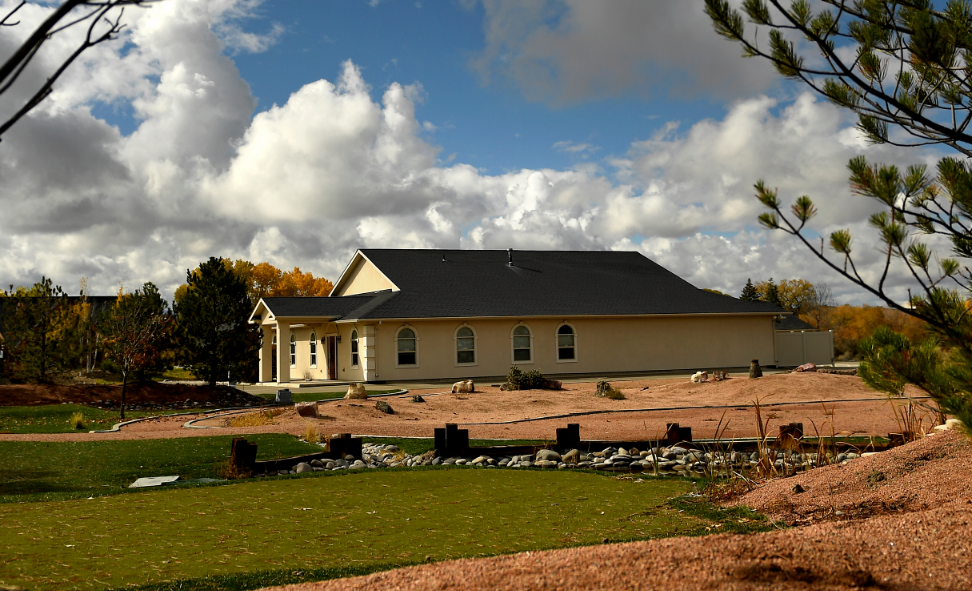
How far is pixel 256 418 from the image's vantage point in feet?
54.4

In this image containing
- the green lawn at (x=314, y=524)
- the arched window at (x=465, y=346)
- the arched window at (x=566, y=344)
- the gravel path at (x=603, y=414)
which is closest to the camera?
the green lawn at (x=314, y=524)

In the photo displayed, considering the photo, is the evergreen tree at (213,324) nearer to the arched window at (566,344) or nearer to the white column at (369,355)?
the white column at (369,355)

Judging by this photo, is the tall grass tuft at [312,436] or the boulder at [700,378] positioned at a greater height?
the boulder at [700,378]

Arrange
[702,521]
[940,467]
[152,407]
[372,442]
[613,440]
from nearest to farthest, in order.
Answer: [702,521], [940,467], [613,440], [372,442], [152,407]

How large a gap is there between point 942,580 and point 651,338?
30.0 m

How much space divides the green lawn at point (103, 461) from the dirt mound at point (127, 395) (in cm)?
863

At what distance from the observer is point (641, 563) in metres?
4.00

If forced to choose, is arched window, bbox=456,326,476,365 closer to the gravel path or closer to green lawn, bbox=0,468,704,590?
the gravel path

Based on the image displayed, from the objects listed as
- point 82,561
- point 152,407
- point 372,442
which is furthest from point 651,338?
point 82,561

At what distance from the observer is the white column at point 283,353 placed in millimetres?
31375

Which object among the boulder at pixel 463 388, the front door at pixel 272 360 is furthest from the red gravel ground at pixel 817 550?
the front door at pixel 272 360

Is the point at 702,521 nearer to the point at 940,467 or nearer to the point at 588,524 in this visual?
the point at 588,524

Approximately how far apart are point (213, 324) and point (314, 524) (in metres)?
19.6

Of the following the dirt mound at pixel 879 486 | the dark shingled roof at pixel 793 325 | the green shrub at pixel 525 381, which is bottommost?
the dirt mound at pixel 879 486
